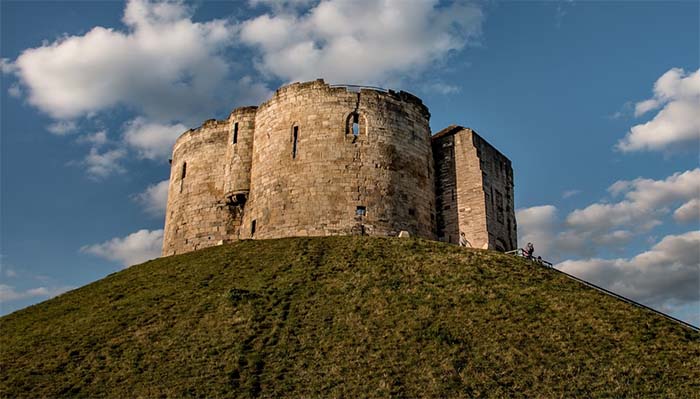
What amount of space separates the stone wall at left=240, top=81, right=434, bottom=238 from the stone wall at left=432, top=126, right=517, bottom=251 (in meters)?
0.89

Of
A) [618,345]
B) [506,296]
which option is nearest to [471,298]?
[506,296]

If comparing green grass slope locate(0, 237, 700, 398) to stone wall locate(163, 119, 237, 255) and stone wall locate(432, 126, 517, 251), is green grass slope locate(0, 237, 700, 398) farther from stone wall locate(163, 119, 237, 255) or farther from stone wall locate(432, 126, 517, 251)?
stone wall locate(163, 119, 237, 255)

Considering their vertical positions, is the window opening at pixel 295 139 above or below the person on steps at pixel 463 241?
above

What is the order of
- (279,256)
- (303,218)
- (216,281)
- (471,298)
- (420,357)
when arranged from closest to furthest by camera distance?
(420,357), (471,298), (216,281), (279,256), (303,218)

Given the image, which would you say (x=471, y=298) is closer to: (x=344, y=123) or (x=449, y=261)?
(x=449, y=261)

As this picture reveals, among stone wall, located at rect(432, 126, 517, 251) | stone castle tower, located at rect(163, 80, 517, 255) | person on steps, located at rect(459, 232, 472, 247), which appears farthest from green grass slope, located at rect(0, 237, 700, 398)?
stone wall, located at rect(432, 126, 517, 251)

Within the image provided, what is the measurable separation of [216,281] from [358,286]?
516 cm

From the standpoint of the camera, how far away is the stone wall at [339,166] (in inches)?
1127

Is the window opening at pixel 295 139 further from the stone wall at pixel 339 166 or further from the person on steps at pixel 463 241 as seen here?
the person on steps at pixel 463 241

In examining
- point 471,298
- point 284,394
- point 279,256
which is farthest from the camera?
point 279,256

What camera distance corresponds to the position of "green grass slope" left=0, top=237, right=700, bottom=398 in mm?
15344

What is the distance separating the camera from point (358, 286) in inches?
839

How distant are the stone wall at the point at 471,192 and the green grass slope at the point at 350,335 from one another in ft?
19.4

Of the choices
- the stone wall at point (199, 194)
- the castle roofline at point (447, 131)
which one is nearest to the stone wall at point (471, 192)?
the castle roofline at point (447, 131)
